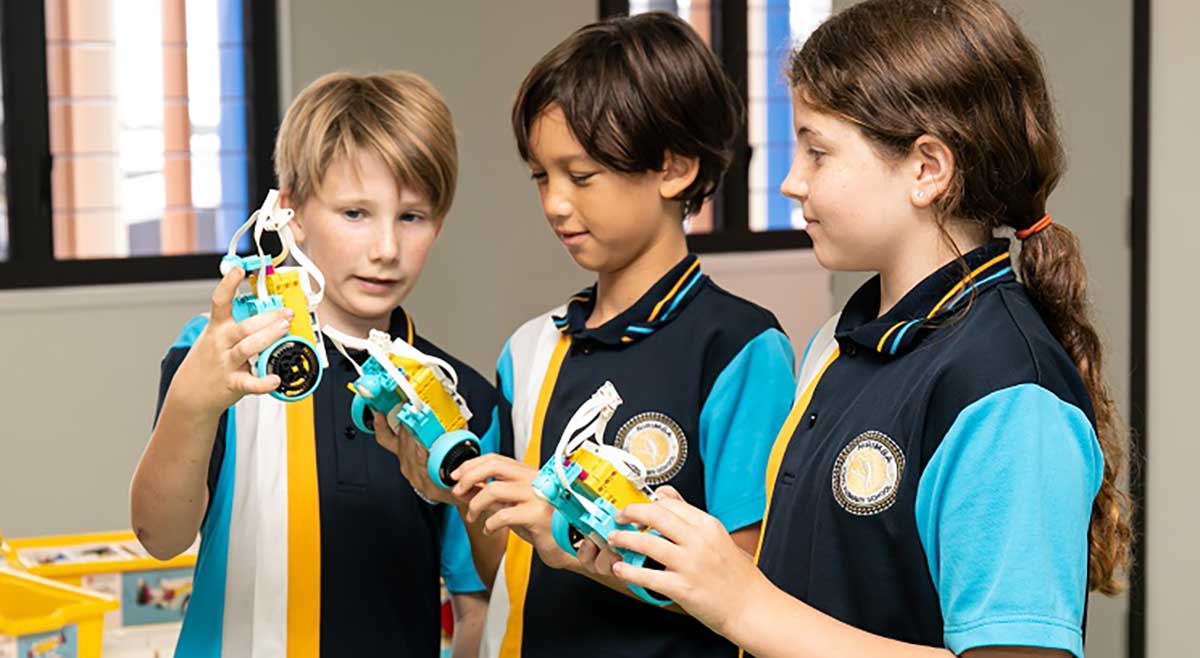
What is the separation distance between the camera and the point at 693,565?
3.29ft

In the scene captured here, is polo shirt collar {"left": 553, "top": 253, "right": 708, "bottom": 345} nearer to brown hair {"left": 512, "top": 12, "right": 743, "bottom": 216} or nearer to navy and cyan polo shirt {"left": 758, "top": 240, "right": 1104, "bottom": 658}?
brown hair {"left": 512, "top": 12, "right": 743, "bottom": 216}

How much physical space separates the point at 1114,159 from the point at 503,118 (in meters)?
2.36

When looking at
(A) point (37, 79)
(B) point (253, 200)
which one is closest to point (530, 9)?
(B) point (253, 200)

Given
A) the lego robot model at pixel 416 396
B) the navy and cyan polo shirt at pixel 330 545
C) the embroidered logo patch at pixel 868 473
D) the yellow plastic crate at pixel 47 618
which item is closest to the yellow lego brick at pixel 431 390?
the lego robot model at pixel 416 396

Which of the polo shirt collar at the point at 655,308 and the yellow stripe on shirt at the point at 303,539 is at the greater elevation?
the polo shirt collar at the point at 655,308

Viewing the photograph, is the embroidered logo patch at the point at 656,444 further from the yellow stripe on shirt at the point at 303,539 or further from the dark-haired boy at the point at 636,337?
the yellow stripe on shirt at the point at 303,539

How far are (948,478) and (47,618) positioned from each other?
46.3 inches

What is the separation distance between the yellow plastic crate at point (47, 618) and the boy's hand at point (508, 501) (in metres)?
0.72

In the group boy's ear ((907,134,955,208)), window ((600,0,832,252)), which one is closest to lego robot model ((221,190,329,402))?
boy's ear ((907,134,955,208))

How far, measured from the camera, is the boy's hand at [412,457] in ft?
4.25

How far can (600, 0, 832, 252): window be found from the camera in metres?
5.36

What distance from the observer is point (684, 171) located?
1.44 m

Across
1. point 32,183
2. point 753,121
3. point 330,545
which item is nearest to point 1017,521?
point 330,545

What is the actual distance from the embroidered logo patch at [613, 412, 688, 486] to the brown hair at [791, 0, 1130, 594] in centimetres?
38
